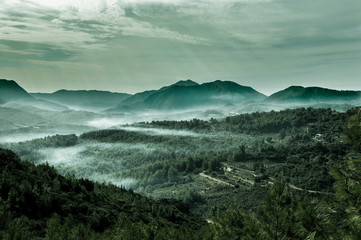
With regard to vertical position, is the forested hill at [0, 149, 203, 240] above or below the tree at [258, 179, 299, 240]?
below

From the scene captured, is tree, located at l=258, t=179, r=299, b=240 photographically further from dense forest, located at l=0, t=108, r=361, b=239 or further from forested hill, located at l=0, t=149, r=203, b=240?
forested hill, located at l=0, t=149, r=203, b=240

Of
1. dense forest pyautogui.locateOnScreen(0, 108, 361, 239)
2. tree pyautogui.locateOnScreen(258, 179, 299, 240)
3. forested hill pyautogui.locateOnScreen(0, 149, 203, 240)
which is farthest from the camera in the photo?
forested hill pyautogui.locateOnScreen(0, 149, 203, 240)

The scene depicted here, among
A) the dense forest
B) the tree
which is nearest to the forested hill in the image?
the dense forest

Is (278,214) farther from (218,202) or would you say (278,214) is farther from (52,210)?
(218,202)

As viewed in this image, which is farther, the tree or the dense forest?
the tree

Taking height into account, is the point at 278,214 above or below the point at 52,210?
above

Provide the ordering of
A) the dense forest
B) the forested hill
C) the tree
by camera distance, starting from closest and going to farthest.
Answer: the dense forest → the tree → the forested hill

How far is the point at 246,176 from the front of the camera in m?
164

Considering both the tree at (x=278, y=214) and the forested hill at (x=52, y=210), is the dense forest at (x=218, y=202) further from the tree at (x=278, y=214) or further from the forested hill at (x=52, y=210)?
the forested hill at (x=52, y=210)

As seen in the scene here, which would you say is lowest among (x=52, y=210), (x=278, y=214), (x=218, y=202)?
(x=218, y=202)

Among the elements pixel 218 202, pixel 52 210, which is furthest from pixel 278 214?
pixel 218 202

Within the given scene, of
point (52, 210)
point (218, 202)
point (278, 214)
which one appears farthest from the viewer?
point (218, 202)

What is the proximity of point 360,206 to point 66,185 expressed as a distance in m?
74.0

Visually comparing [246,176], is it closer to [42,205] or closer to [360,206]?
[42,205]
